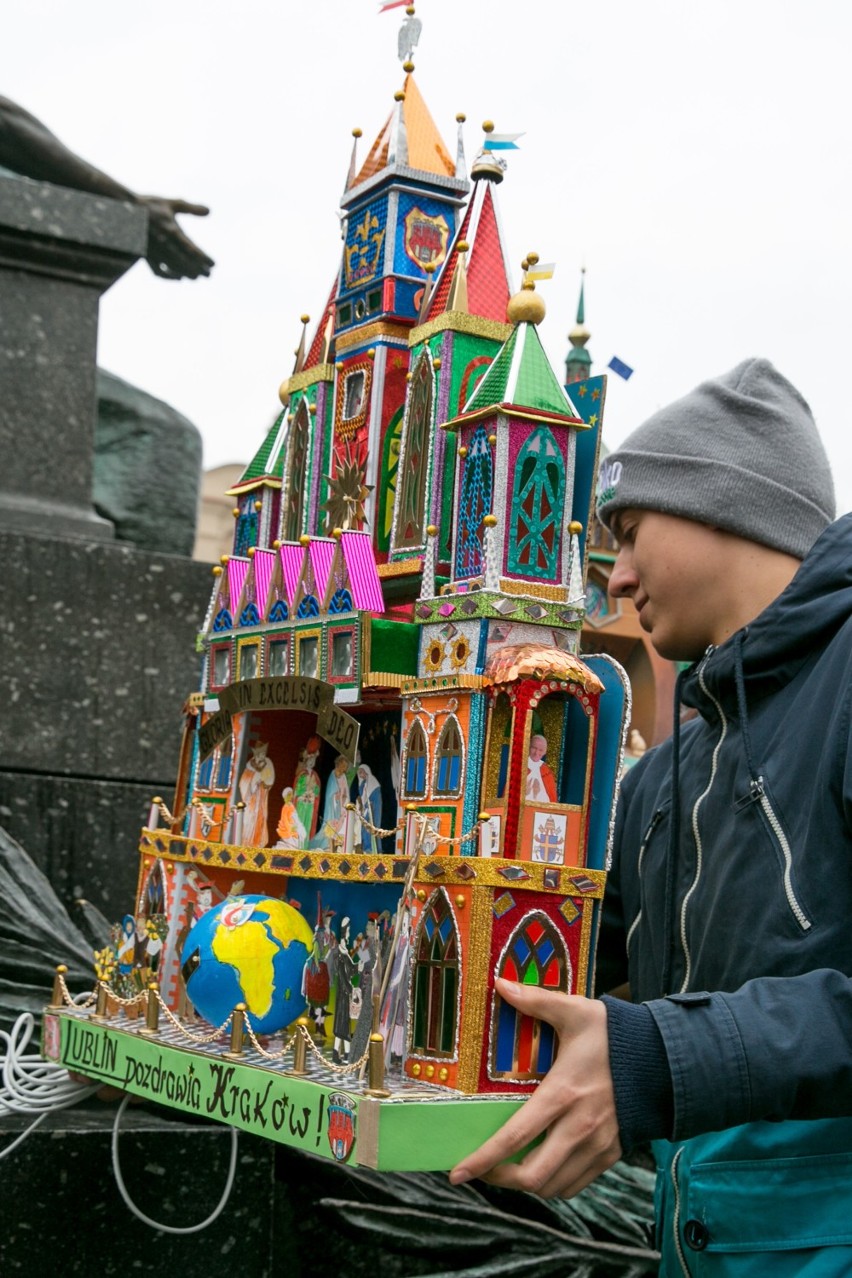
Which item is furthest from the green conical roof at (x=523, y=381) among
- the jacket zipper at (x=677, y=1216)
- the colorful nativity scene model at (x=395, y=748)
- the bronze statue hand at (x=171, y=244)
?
the bronze statue hand at (x=171, y=244)

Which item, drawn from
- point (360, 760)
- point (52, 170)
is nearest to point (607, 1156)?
point (360, 760)

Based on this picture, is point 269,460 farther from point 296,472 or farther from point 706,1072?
point 706,1072

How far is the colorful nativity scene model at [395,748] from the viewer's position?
3018 mm

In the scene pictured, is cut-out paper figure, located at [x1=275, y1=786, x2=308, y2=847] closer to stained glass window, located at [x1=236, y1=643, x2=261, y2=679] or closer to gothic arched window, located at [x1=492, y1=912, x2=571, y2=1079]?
stained glass window, located at [x1=236, y1=643, x2=261, y2=679]

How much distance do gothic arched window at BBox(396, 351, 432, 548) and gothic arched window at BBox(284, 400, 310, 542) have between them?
1.67 ft

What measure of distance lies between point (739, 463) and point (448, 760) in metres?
0.80

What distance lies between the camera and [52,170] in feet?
21.8

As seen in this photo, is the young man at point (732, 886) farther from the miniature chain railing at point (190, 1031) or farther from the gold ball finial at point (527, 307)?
the miniature chain railing at point (190, 1031)

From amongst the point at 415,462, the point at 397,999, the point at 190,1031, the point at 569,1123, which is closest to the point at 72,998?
the point at 190,1031

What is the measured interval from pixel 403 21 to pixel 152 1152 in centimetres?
300

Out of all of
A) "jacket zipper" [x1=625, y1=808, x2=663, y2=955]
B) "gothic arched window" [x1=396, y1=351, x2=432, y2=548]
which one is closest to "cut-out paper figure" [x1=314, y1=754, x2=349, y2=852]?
"gothic arched window" [x1=396, y1=351, x2=432, y2=548]

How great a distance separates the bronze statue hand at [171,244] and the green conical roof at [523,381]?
13.3 ft

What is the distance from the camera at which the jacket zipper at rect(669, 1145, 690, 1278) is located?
9.53 feet

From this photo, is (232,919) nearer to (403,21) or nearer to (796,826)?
(796,826)
